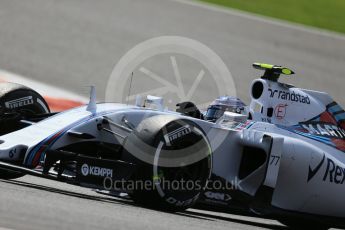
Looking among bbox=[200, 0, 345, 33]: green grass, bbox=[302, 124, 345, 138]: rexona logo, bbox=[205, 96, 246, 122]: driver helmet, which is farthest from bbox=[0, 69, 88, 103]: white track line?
bbox=[200, 0, 345, 33]: green grass

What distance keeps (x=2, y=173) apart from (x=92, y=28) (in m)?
9.57

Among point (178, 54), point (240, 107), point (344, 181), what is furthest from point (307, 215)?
→ point (178, 54)

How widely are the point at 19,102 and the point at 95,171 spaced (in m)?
1.93

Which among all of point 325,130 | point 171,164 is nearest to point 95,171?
point 171,164

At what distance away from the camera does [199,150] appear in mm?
7316

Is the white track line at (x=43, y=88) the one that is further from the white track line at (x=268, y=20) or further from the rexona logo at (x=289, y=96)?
the white track line at (x=268, y=20)

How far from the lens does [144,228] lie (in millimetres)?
5922

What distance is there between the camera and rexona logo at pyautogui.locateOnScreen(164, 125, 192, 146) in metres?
7.19

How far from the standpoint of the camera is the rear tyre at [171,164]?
281 inches

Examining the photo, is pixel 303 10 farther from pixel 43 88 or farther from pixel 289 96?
pixel 289 96

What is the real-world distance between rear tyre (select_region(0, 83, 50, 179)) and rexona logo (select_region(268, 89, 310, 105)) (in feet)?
8.22

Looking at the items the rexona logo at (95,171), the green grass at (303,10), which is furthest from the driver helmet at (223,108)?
the green grass at (303,10)

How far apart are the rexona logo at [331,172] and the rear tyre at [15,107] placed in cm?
296

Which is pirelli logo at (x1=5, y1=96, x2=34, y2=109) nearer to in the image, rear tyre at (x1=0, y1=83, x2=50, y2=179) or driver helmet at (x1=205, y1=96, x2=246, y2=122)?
rear tyre at (x1=0, y1=83, x2=50, y2=179)
